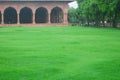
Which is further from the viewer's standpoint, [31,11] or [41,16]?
[41,16]

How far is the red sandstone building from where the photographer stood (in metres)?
71.4

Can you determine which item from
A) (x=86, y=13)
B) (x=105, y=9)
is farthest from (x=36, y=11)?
(x=105, y=9)

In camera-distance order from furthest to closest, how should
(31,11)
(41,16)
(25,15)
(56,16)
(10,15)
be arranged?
(56,16) < (41,16) < (25,15) < (10,15) < (31,11)

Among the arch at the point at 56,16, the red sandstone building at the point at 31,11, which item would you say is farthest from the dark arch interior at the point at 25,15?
the arch at the point at 56,16

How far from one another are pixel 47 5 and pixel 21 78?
6288 centimetres

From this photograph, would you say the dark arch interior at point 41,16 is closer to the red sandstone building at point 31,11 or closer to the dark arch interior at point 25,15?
the red sandstone building at point 31,11

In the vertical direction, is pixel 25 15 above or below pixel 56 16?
above

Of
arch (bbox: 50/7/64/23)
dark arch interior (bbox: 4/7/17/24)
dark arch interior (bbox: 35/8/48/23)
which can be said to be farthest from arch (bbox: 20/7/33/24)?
arch (bbox: 50/7/64/23)

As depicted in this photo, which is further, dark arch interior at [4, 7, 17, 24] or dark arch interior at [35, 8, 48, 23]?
dark arch interior at [35, 8, 48, 23]

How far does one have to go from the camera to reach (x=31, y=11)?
75.1 metres

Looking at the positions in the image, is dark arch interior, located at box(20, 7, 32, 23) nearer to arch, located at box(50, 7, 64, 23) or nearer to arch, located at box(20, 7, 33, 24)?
arch, located at box(20, 7, 33, 24)

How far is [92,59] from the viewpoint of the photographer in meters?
14.2

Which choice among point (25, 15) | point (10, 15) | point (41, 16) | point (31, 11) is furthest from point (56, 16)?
point (10, 15)

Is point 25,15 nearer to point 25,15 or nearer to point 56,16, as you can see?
point 25,15
